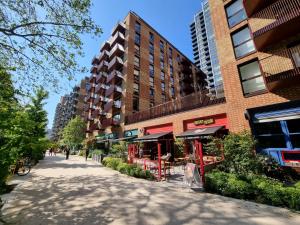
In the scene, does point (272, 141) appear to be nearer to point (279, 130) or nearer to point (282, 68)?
point (279, 130)

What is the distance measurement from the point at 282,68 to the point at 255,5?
501 cm

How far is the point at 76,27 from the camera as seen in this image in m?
9.73

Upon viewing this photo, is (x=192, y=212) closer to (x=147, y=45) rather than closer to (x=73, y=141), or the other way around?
(x=147, y=45)

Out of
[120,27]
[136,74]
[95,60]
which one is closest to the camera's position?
[136,74]

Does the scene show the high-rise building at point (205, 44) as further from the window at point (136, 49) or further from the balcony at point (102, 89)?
the balcony at point (102, 89)

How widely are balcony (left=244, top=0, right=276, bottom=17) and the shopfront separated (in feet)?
23.0

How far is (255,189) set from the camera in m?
6.77

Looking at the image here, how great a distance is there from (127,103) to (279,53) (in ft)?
68.4

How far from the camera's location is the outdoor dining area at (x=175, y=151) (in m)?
11.1

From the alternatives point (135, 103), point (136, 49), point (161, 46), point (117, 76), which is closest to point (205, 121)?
point (135, 103)

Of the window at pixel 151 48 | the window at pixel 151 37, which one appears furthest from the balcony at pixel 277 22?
the window at pixel 151 37

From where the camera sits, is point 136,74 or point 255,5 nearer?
point 255,5

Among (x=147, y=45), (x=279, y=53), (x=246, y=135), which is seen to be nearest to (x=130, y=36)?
(x=147, y=45)

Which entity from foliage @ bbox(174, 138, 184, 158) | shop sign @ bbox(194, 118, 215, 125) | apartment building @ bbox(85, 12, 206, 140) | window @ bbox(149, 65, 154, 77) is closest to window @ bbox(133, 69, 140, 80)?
apartment building @ bbox(85, 12, 206, 140)
